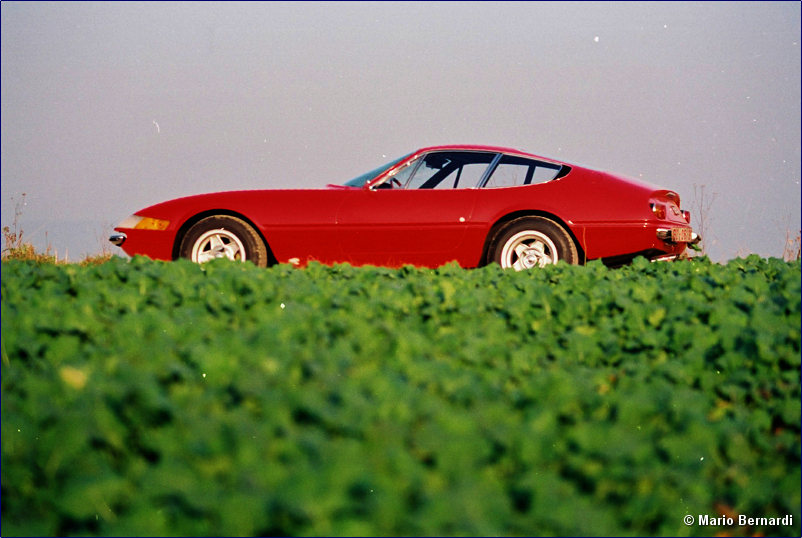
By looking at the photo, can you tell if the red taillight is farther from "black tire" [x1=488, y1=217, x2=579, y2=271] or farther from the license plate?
"black tire" [x1=488, y1=217, x2=579, y2=271]

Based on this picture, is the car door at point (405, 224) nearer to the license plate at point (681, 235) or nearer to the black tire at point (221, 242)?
the black tire at point (221, 242)

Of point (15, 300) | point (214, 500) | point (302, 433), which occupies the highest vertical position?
point (15, 300)

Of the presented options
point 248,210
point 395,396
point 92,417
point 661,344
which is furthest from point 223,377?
point 248,210

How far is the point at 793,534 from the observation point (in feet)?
8.20

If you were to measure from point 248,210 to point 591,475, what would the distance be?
5.66m

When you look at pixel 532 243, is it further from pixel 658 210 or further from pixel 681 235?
pixel 681 235

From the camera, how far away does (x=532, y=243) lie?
294 inches

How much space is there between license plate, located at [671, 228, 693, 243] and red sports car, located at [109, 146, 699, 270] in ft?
0.04

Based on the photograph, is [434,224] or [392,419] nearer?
[392,419]

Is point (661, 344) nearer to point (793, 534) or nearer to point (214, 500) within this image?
point (793, 534)

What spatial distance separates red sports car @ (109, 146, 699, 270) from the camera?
7.32m

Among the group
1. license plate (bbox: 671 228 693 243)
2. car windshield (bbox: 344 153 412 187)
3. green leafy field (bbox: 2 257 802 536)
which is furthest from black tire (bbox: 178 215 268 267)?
license plate (bbox: 671 228 693 243)

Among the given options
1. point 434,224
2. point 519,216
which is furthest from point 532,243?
point 434,224

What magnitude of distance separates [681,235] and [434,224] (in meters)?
2.49
